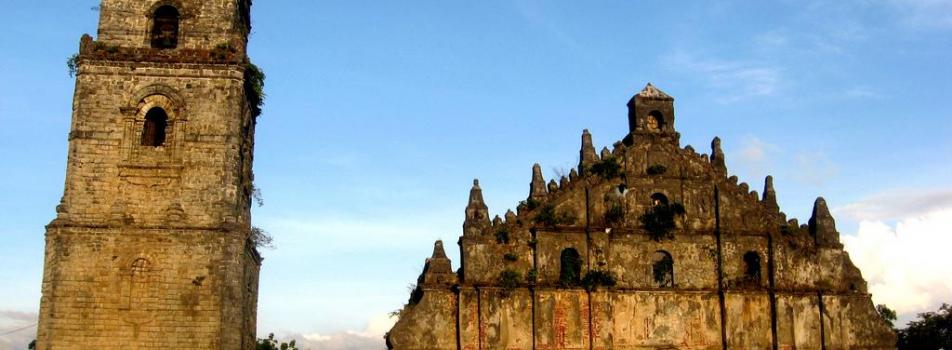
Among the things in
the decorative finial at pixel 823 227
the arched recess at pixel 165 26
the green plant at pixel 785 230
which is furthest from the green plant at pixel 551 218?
the arched recess at pixel 165 26

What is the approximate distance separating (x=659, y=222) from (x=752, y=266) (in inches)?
99.4

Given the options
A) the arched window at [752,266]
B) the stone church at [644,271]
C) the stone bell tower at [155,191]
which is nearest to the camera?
A: the stone bell tower at [155,191]

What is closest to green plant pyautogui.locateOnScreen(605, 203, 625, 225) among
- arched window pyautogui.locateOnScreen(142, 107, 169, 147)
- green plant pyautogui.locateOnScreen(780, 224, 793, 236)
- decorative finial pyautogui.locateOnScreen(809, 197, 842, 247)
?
green plant pyautogui.locateOnScreen(780, 224, 793, 236)

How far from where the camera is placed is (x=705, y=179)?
24781 millimetres

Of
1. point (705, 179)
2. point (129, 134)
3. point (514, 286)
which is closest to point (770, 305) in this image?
point (705, 179)

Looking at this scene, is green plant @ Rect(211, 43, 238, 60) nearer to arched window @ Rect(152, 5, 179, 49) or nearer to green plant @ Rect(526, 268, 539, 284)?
arched window @ Rect(152, 5, 179, 49)

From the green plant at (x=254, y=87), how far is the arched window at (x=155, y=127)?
6.92 feet

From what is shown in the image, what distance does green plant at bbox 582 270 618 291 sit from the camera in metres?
23.4

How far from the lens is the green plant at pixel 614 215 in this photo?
951 inches

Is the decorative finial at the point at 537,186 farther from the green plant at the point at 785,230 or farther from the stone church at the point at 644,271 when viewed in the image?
the green plant at the point at 785,230

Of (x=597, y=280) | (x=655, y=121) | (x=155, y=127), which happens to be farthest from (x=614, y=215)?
(x=155, y=127)

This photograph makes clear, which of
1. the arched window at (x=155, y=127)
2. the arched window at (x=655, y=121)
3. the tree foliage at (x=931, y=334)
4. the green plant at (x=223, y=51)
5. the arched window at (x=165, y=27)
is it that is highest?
the arched window at (x=165, y=27)

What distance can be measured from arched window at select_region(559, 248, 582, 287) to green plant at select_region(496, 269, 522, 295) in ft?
3.41

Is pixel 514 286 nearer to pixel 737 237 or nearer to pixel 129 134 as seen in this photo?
pixel 737 237
